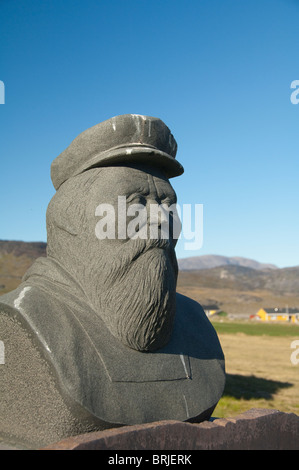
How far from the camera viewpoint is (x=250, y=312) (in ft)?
172

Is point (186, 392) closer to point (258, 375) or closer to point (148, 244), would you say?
point (148, 244)

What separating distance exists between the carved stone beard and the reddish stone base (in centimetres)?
60

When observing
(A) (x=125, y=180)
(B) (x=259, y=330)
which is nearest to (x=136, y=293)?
(A) (x=125, y=180)

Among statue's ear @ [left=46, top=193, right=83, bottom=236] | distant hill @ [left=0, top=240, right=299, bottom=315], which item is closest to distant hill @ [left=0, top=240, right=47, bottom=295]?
distant hill @ [left=0, top=240, right=299, bottom=315]

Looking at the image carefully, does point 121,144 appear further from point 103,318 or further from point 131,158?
point 103,318

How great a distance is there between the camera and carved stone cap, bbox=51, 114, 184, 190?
3.02 meters

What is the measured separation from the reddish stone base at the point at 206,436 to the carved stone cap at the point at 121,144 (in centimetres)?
179

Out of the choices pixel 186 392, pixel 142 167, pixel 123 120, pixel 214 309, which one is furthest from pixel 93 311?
pixel 214 309

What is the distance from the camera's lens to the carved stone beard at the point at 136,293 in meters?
2.78

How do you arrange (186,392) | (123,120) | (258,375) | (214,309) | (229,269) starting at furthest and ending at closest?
(229,269) < (214,309) < (258,375) < (123,120) < (186,392)

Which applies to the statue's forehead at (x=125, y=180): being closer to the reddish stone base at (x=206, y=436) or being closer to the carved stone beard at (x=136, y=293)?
the carved stone beard at (x=136, y=293)

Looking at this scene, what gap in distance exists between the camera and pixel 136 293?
279 cm

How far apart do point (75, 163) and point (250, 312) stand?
52.1 metres

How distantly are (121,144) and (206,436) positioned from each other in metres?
2.04
